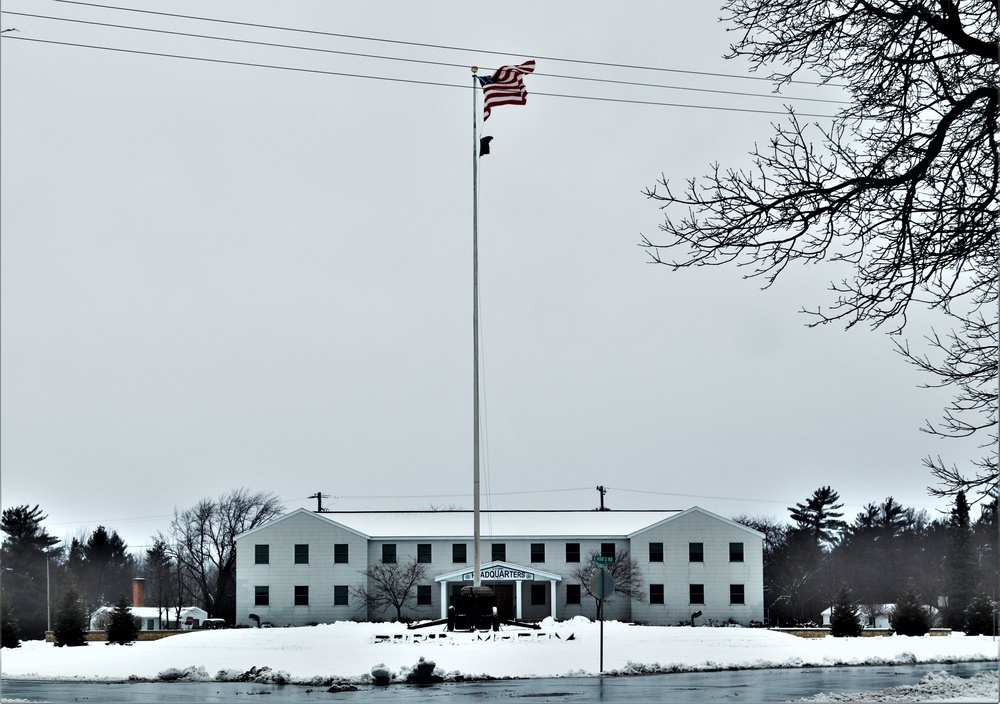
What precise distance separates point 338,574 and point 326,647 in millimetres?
21925

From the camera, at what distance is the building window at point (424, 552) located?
59219 mm

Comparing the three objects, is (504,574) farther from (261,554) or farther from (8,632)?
(8,632)

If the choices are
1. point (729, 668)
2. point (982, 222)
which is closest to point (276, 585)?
point (729, 668)

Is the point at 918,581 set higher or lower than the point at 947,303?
lower

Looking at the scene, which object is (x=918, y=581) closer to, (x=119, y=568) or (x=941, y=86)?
(x=119, y=568)

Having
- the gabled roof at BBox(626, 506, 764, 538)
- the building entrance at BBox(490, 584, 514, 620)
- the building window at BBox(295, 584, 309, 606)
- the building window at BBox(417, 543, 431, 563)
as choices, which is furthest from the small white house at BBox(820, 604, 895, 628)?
the building window at BBox(295, 584, 309, 606)

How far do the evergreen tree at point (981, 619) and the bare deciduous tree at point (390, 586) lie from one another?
27.0 meters

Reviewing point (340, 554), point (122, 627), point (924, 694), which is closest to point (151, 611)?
point (340, 554)

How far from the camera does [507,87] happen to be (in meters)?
32.3

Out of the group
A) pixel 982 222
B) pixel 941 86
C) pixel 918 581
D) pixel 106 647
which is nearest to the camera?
pixel 941 86

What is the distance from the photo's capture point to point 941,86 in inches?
380

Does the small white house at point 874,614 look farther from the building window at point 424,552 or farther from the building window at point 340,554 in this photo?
the building window at point 340,554

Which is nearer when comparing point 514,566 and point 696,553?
point 514,566

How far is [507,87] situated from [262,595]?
3642 cm
